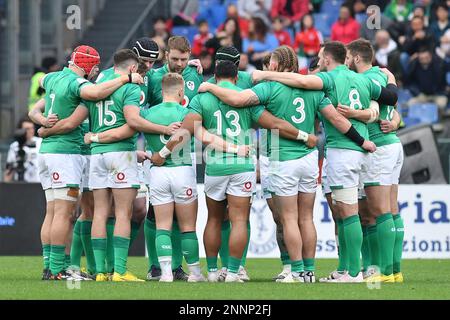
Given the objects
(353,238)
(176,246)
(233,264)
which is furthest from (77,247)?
(353,238)

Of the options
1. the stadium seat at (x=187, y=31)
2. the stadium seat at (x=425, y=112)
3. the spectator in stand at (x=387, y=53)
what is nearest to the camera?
the stadium seat at (x=425, y=112)

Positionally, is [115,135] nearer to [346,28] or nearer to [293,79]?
[293,79]

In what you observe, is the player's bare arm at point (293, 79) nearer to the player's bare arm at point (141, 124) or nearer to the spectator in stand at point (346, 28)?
the player's bare arm at point (141, 124)

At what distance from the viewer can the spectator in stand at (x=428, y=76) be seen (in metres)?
24.0

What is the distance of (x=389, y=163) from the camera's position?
537 inches

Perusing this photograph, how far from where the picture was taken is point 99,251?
13266 millimetres

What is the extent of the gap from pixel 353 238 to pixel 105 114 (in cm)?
284

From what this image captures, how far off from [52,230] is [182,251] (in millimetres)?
1373

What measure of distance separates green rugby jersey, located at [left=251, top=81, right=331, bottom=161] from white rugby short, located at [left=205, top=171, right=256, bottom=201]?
0.37m

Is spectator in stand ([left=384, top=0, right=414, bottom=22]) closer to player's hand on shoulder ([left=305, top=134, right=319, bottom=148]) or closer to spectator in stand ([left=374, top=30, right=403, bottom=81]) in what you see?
spectator in stand ([left=374, top=30, right=403, bottom=81])

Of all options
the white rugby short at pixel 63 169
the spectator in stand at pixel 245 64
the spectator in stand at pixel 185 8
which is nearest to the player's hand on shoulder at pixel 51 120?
the white rugby short at pixel 63 169

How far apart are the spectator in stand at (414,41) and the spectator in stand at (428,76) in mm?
216
